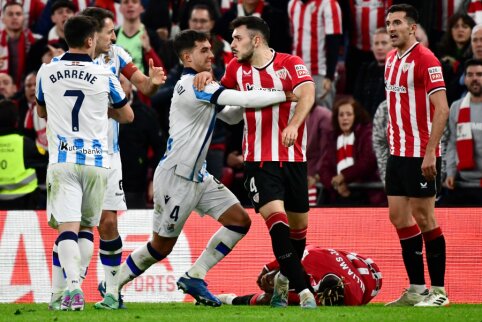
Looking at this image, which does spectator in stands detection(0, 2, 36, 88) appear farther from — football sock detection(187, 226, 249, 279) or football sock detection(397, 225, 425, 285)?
football sock detection(397, 225, 425, 285)

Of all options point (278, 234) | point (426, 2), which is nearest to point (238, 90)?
point (278, 234)

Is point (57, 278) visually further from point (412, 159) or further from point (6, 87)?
point (6, 87)

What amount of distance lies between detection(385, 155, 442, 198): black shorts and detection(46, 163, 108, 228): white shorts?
2570mm

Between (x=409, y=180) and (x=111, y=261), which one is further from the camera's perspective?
(x=409, y=180)

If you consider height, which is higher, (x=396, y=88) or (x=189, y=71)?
(x=189, y=71)

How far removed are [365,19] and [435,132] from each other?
590 cm

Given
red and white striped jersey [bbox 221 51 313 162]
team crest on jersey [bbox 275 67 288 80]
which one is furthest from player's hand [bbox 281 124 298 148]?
team crest on jersey [bbox 275 67 288 80]

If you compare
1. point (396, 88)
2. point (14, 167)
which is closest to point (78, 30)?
point (396, 88)

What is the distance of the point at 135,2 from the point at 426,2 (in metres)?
3.88

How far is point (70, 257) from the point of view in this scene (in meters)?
9.34

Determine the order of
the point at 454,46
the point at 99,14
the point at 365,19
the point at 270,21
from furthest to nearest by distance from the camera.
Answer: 1. the point at 270,21
2. the point at 365,19
3. the point at 454,46
4. the point at 99,14

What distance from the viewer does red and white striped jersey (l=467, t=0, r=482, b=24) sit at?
1530 cm

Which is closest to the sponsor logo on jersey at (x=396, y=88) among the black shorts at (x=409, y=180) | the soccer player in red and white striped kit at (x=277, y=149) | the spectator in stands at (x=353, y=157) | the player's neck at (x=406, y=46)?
the player's neck at (x=406, y=46)

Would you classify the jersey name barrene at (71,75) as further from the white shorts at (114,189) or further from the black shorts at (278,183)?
the black shorts at (278,183)
